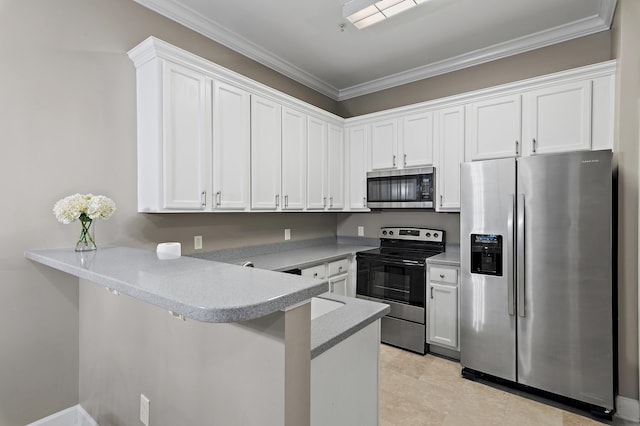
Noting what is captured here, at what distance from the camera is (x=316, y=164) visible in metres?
3.64

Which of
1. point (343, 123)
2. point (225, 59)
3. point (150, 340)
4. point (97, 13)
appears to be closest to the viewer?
point (150, 340)

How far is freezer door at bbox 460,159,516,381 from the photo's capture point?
2.48m

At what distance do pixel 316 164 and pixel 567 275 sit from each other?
8.08ft

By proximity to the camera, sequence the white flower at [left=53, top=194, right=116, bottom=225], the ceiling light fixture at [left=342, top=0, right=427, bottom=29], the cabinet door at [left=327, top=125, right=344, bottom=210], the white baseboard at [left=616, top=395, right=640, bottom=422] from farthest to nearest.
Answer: the cabinet door at [left=327, top=125, right=344, bottom=210], the ceiling light fixture at [left=342, top=0, right=427, bottom=29], the white baseboard at [left=616, top=395, right=640, bottom=422], the white flower at [left=53, top=194, right=116, bottom=225]

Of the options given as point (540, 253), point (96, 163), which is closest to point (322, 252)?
point (540, 253)

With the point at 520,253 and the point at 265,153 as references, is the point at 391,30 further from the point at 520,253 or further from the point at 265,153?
the point at 520,253

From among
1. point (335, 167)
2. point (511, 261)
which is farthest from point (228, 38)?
point (511, 261)

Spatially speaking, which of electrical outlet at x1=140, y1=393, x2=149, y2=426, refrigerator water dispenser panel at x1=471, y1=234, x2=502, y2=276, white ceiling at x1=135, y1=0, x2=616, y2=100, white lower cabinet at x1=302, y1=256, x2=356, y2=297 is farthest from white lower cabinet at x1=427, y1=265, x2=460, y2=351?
electrical outlet at x1=140, y1=393, x2=149, y2=426

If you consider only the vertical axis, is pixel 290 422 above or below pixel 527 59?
below

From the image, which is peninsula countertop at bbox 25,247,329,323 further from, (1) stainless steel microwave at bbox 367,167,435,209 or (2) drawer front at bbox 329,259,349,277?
(1) stainless steel microwave at bbox 367,167,435,209

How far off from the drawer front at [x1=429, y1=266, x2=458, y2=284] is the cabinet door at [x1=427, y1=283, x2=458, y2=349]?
56mm

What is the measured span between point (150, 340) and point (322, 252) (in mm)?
2233

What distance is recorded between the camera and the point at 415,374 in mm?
2748

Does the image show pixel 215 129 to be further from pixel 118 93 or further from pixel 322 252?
pixel 322 252
